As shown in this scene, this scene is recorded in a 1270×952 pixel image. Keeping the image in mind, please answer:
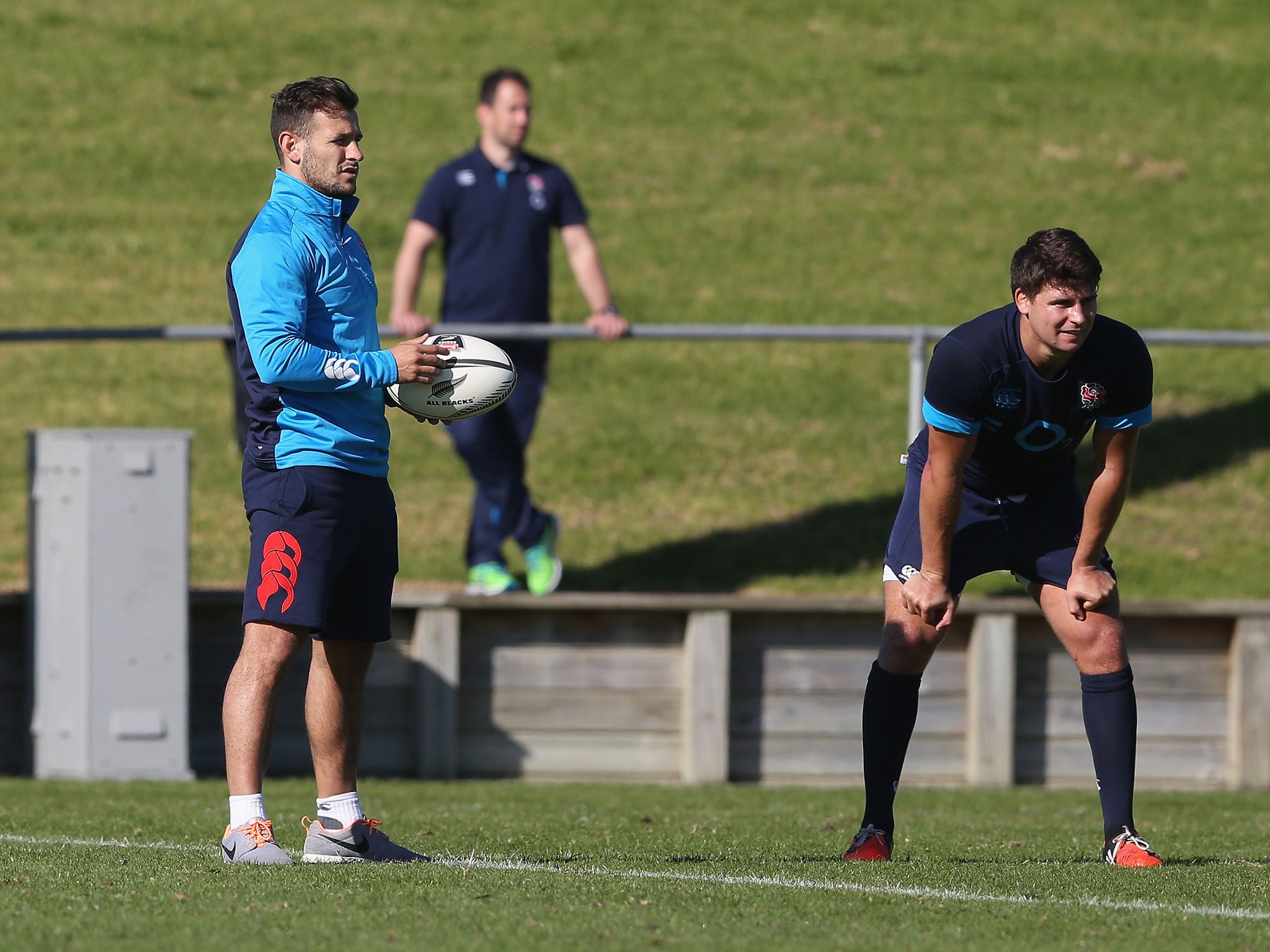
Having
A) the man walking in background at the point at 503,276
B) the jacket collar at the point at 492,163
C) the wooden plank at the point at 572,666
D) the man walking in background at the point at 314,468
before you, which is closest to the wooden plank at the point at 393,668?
the wooden plank at the point at 572,666

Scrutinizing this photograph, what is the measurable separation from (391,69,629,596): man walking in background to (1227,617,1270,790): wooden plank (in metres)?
3.37

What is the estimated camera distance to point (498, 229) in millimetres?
9430

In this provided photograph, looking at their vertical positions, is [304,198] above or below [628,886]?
above

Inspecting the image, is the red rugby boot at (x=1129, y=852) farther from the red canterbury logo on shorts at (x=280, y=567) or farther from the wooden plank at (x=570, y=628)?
the wooden plank at (x=570, y=628)

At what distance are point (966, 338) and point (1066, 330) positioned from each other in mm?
305

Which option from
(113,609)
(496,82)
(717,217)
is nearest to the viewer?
(113,609)

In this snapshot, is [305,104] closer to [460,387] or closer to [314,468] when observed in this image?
[460,387]

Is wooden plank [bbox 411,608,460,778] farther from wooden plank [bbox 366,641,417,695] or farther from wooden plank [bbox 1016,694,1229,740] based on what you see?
wooden plank [bbox 1016,694,1229,740]

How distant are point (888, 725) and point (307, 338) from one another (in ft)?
6.95

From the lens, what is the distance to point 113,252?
14.8 meters

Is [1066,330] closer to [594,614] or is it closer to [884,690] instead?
[884,690]

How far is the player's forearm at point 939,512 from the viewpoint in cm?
527

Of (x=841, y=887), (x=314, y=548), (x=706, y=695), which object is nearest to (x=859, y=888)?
(x=841, y=887)

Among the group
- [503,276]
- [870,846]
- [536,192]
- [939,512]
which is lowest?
[870,846]
